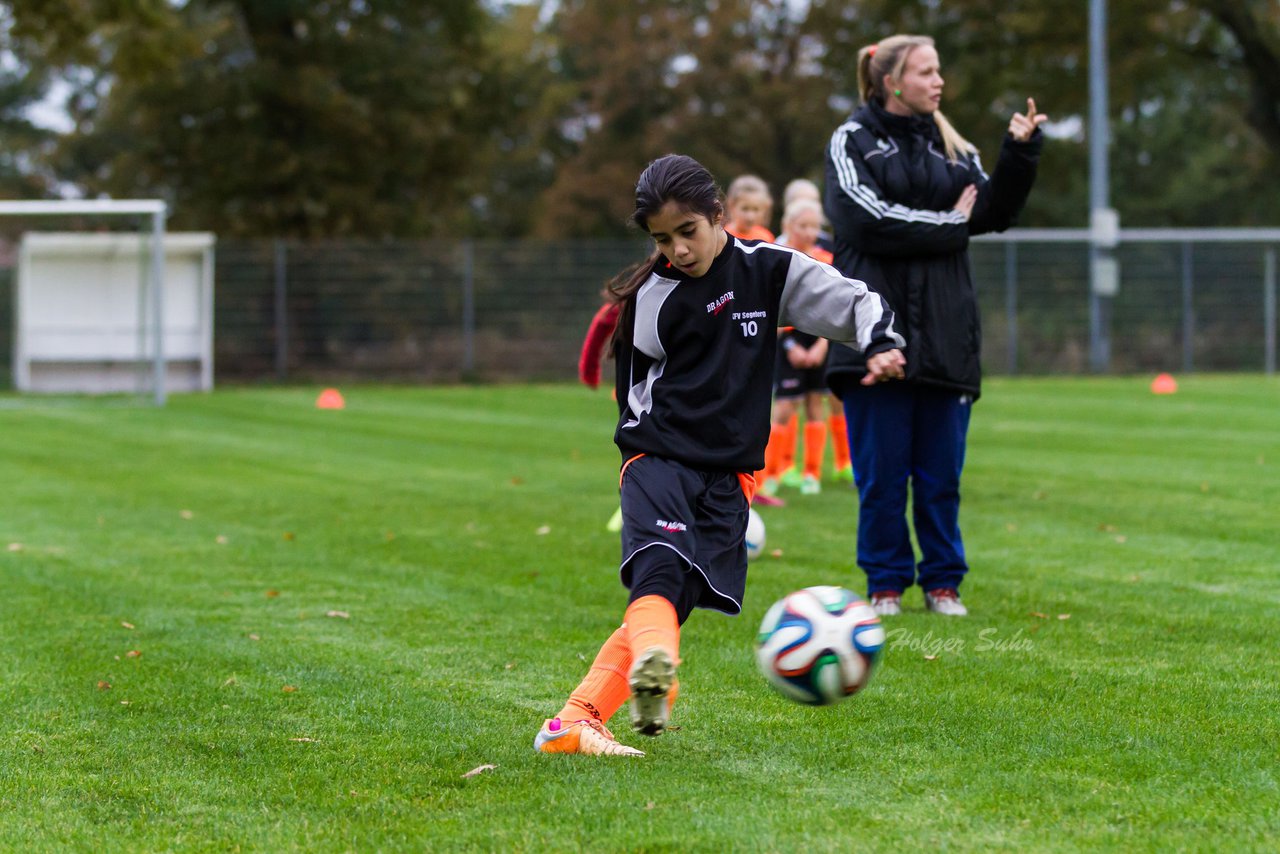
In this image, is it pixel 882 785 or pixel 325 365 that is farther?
pixel 325 365

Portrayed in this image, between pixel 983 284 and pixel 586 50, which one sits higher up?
pixel 586 50

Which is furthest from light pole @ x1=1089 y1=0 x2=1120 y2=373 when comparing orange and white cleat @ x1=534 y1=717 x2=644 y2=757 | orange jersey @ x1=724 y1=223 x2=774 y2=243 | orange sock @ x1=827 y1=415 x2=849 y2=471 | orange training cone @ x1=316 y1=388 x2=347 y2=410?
orange and white cleat @ x1=534 y1=717 x2=644 y2=757

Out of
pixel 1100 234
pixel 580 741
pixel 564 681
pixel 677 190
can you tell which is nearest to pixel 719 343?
pixel 677 190

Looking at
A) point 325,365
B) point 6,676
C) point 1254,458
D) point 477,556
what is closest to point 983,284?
point 325,365

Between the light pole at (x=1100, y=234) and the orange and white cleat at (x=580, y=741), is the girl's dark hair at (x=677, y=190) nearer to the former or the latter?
the orange and white cleat at (x=580, y=741)

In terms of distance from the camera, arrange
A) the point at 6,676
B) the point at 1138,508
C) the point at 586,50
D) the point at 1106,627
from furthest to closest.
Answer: the point at 586,50
the point at 1138,508
the point at 1106,627
the point at 6,676

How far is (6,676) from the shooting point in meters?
5.12

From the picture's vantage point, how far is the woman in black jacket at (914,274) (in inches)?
229

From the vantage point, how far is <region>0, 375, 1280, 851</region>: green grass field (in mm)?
3516

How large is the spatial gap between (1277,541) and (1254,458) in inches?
172

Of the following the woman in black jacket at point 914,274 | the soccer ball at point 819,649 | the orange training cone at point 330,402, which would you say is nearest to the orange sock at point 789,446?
the woman in black jacket at point 914,274

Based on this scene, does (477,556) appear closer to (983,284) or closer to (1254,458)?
(1254,458)

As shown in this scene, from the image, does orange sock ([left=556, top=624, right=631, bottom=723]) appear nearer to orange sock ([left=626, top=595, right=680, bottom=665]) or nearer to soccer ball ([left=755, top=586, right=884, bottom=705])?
orange sock ([left=626, top=595, right=680, bottom=665])

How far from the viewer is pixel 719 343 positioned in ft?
13.7
